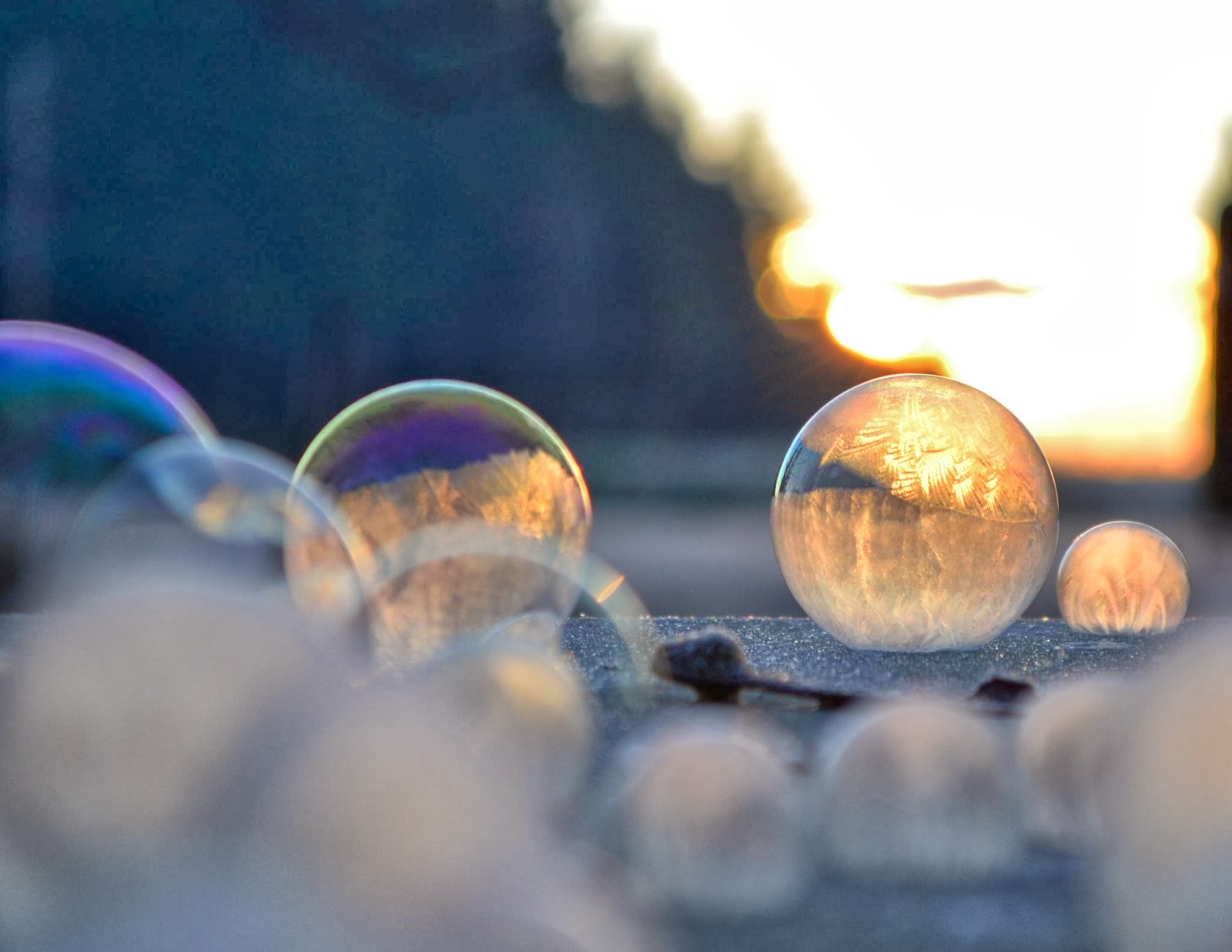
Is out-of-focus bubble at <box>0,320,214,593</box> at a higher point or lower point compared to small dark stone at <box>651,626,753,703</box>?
higher

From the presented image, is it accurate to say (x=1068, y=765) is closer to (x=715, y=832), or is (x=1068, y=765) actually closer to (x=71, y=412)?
(x=715, y=832)

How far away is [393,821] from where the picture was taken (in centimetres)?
167

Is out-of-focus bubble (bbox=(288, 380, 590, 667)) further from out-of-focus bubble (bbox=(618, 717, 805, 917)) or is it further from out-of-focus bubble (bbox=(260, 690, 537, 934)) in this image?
out-of-focus bubble (bbox=(260, 690, 537, 934))

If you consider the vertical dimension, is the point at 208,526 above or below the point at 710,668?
above

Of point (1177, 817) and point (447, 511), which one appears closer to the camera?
point (1177, 817)

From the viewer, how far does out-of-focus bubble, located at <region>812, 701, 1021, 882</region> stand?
2.15 meters

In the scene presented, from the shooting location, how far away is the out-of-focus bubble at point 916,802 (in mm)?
2152

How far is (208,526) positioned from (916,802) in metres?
1.99

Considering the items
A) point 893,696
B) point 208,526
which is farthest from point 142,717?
point 893,696

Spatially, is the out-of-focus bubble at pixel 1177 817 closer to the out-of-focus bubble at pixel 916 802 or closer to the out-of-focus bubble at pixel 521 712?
the out-of-focus bubble at pixel 916 802

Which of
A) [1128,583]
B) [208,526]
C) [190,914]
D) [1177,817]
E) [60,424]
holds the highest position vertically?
[60,424]

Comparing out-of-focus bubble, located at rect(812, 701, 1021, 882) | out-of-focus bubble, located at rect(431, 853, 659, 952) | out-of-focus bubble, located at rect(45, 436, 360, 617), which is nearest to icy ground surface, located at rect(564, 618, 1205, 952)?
out-of-focus bubble, located at rect(812, 701, 1021, 882)

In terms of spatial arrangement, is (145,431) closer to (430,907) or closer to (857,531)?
(857,531)

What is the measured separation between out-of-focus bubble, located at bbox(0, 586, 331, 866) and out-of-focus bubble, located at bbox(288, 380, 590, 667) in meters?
1.51
